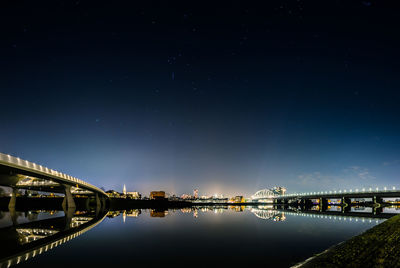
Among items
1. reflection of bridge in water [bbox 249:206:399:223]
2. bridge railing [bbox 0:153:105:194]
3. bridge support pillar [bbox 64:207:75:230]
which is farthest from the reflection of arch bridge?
bridge railing [bbox 0:153:105:194]

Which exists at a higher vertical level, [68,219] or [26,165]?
[26,165]

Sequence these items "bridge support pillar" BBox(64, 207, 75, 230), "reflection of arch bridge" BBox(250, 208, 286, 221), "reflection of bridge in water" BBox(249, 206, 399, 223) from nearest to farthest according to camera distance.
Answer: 1. "bridge support pillar" BBox(64, 207, 75, 230)
2. "reflection of arch bridge" BBox(250, 208, 286, 221)
3. "reflection of bridge in water" BBox(249, 206, 399, 223)

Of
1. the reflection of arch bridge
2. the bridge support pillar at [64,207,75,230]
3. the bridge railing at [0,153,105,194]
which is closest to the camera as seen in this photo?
the bridge support pillar at [64,207,75,230]

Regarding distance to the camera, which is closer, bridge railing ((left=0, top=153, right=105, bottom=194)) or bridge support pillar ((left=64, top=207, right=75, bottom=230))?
bridge support pillar ((left=64, top=207, right=75, bottom=230))

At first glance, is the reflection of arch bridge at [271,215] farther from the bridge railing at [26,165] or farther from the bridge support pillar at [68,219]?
the bridge railing at [26,165]

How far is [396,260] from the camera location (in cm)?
1427

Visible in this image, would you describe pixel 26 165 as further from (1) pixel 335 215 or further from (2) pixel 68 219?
(1) pixel 335 215

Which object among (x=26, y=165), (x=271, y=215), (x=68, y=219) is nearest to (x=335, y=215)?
(x=271, y=215)

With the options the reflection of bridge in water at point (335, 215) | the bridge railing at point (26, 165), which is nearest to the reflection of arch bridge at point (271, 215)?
the reflection of bridge in water at point (335, 215)

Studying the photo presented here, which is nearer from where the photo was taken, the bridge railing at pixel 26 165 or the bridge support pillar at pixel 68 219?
the bridge support pillar at pixel 68 219

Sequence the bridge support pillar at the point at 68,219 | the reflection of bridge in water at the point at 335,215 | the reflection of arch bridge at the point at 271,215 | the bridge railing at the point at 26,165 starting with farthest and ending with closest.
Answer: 1. the reflection of bridge in water at the point at 335,215
2. the reflection of arch bridge at the point at 271,215
3. the bridge railing at the point at 26,165
4. the bridge support pillar at the point at 68,219

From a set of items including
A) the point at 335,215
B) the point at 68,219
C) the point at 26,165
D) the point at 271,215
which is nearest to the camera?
the point at 26,165

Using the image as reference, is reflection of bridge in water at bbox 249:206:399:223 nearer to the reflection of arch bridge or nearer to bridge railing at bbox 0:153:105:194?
the reflection of arch bridge

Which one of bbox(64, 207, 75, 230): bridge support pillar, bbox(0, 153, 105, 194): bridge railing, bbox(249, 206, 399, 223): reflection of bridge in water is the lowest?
bbox(249, 206, 399, 223): reflection of bridge in water
